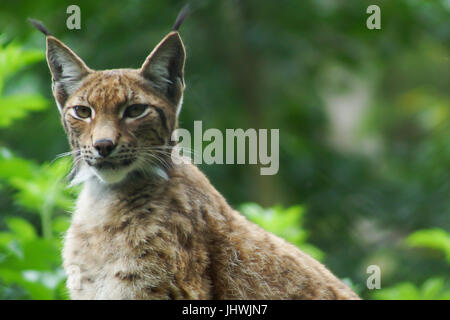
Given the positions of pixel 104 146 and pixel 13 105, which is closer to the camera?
pixel 104 146

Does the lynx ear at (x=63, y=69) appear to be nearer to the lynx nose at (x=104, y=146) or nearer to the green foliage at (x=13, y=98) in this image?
the lynx nose at (x=104, y=146)

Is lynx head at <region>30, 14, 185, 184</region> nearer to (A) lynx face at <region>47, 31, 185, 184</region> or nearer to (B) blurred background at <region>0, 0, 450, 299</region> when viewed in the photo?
(A) lynx face at <region>47, 31, 185, 184</region>

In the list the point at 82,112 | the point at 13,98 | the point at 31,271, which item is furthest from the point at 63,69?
the point at 13,98

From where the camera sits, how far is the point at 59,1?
Result: 7777 mm

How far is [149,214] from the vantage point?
156 inches

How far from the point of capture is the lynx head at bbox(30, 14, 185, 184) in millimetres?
3363

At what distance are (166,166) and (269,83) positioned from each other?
8.19 metres

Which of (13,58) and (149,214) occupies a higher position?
(13,58)

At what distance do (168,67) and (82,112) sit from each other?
0.55m

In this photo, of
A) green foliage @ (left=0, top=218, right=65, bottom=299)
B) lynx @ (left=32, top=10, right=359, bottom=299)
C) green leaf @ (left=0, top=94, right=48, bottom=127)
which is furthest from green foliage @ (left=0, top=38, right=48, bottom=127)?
lynx @ (left=32, top=10, right=359, bottom=299)

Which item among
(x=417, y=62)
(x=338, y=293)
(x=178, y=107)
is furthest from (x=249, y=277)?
(x=417, y=62)

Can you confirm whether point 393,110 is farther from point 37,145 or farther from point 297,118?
point 37,145

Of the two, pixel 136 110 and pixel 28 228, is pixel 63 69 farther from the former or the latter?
pixel 28 228

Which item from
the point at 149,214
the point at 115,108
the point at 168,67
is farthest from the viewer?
the point at 149,214
